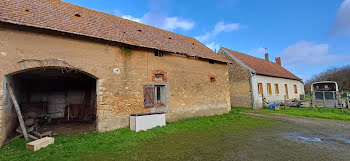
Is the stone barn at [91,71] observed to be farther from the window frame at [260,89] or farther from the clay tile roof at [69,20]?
the window frame at [260,89]

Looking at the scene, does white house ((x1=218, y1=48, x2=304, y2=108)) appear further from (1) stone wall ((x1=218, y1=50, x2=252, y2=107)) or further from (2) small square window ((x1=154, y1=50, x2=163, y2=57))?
(2) small square window ((x1=154, y1=50, x2=163, y2=57))

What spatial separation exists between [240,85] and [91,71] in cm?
1210

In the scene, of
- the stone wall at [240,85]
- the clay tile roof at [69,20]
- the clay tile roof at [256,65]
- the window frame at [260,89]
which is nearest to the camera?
the clay tile roof at [69,20]

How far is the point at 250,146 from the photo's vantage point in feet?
15.7

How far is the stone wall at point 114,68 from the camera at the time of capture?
16.7 feet

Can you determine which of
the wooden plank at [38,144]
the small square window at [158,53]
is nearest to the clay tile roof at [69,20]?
the small square window at [158,53]

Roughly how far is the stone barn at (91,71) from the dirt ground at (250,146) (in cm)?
258

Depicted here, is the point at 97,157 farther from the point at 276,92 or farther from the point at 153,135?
the point at 276,92

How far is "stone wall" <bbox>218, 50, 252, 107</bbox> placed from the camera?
13.2 meters

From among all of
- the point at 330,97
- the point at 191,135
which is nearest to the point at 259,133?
the point at 191,135

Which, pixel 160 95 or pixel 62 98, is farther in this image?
pixel 62 98

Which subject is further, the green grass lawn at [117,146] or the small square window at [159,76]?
the small square window at [159,76]

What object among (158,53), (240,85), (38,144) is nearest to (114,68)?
(158,53)

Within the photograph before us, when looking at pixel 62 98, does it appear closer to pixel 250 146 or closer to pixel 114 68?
pixel 114 68
